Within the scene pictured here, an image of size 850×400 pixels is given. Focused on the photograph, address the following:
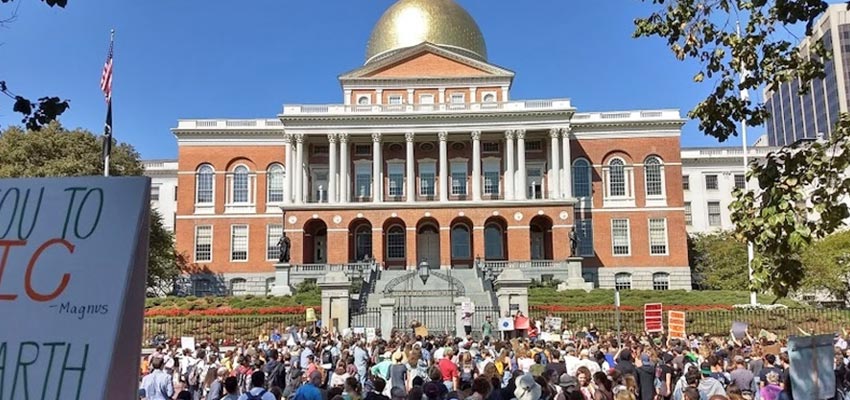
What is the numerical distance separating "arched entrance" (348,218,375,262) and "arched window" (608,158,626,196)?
64.3 ft

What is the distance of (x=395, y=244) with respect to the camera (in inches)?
2121

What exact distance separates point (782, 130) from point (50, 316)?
596ft

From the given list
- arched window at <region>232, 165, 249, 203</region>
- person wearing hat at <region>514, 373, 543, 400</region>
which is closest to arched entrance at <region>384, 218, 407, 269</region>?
arched window at <region>232, 165, 249, 203</region>

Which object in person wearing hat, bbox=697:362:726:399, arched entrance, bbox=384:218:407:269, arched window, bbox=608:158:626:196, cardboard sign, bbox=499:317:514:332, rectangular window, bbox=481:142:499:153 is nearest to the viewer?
person wearing hat, bbox=697:362:726:399

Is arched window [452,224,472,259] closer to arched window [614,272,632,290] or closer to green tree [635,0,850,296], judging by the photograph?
arched window [614,272,632,290]

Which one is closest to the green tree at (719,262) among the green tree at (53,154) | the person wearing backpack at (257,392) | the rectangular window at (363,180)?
the rectangular window at (363,180)

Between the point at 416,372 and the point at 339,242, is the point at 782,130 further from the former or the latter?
the point at 416,372

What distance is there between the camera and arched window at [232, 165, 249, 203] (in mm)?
56156

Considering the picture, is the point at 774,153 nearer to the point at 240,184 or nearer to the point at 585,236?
the point at 585,236

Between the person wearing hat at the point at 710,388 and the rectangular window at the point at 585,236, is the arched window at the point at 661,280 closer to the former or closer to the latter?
the rectangular window at the point at 585,236

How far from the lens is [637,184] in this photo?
179 feet

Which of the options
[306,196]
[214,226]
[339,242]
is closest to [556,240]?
[339,242]

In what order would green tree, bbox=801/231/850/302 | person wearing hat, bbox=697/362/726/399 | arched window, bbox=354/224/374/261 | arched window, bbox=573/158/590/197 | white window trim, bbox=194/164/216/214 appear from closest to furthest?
person wearing hat, bbox=697/362/726/399 → green tree, bbox=801/231/850/302 → arched window, bbox=354/224/374/261 → arched window, bbox=573/158/590/197 → white window trim, bbox=194/164/216/214

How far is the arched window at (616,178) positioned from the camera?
54781 mm
